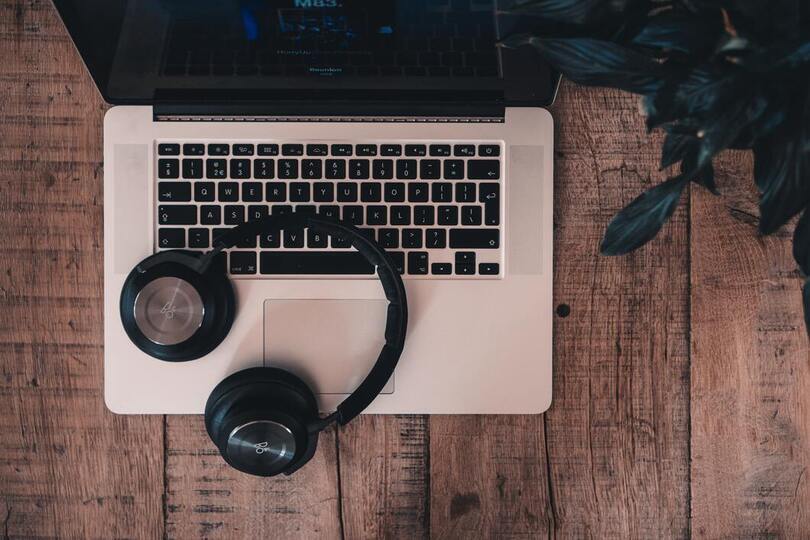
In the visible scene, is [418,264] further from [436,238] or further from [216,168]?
[216,168]

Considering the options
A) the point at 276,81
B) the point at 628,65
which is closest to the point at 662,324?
the point at 628,65

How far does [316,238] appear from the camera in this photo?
2.19 ft

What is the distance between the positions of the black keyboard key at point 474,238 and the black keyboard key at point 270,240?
189 mm

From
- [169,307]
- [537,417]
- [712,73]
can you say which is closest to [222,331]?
[169,307]

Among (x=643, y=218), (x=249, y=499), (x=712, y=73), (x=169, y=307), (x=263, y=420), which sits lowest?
(x=249, y=499)

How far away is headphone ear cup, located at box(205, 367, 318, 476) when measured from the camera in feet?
2.01

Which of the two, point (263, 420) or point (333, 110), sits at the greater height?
point (333, 110)

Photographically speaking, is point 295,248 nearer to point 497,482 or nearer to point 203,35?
point 203,35

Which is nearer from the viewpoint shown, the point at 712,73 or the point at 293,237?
the point at 712,73

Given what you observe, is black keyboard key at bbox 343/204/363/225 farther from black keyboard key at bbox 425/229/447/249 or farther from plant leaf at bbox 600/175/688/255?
plant leaf at bbox 600/175/688/255

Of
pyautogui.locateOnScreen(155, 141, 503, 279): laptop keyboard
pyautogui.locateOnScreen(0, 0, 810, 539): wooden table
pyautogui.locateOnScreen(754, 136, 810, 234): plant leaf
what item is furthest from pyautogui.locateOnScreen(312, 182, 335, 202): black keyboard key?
pyautogui.locateOnScreen(754, 136, 810, 234): plant leaf

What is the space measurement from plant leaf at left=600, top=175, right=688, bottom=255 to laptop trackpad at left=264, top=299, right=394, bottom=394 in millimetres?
266

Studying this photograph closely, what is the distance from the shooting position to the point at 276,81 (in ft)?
2.12

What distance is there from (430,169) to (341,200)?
104mm
